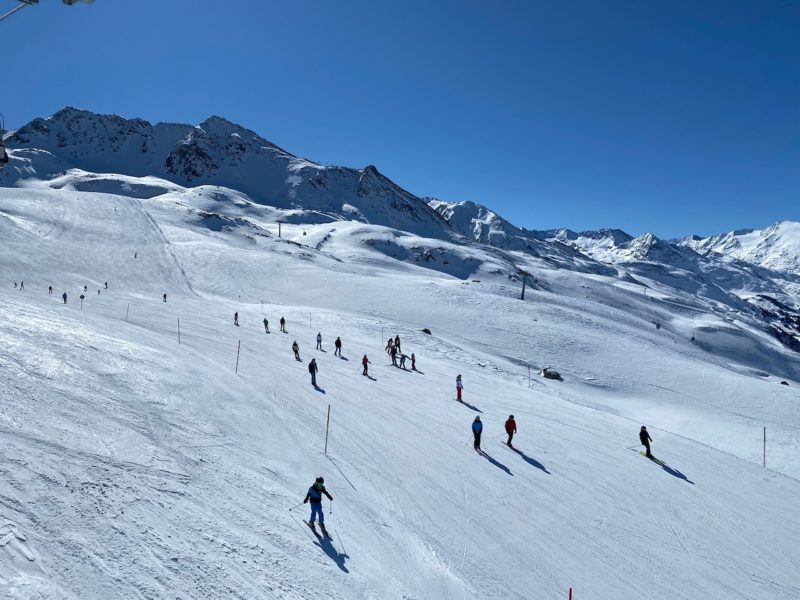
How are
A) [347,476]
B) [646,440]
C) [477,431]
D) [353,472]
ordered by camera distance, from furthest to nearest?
[646,440], [477,431], [353,472], [347,476]

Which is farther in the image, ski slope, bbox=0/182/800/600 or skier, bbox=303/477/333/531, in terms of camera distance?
skier, bbox=303/477/333/531

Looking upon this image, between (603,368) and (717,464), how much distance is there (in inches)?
830

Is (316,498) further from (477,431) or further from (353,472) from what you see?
(477,431)

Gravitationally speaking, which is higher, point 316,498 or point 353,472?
point 316,498

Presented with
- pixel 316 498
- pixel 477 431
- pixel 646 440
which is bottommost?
pixel 646 440

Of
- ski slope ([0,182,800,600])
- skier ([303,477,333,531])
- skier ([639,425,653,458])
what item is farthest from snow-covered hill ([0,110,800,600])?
skier ([639,425,653,458])

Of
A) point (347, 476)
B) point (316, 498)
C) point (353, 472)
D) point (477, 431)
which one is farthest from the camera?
point (477, 431)

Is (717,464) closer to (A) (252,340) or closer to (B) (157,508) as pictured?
(B) (157,508)

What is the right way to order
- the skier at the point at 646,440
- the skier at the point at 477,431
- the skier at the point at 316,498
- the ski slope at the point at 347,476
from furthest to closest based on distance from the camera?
the skier at the point at 646,440, the skier at the point at 477,431, the skier at the point at 316,498, the ski slope at the point at 347,476

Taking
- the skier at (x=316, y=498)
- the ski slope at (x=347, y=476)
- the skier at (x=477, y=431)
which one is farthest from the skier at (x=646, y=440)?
the skier at (x=316, y=498)

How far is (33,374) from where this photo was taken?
13727 mm

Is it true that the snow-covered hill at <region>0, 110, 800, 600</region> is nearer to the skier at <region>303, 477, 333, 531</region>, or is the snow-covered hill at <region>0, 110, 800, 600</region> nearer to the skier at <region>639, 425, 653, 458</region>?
the skier at <region>303, 477, 333, 531</region>

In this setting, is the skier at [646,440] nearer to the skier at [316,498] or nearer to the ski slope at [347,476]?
the ski slope at [347,476]

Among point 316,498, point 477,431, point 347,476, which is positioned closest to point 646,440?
point 477,431
